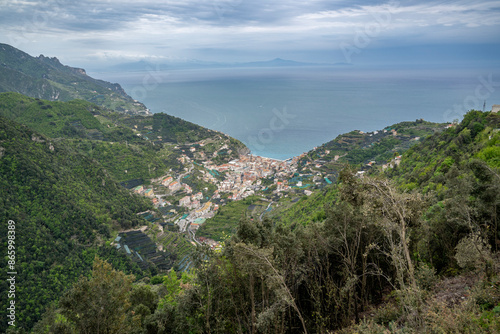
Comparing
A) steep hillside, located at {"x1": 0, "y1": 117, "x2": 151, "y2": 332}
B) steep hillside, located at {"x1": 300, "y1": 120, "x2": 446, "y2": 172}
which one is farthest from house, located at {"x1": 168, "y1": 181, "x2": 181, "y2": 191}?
steep hillside, located at {"x1": 300, "y1": 120, "x2": 446, "y2": 172}

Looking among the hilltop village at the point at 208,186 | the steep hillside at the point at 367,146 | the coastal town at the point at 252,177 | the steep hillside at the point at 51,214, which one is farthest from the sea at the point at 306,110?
the steep hillside at the point at 51,214

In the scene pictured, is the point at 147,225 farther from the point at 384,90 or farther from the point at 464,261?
the point at 384,90

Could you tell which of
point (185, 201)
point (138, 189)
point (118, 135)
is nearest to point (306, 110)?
point (118, 135)

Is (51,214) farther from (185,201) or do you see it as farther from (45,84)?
(45,84)

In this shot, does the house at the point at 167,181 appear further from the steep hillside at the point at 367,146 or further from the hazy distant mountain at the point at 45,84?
the hazy distant mountain at the point at 45,84

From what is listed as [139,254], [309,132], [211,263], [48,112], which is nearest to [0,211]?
[139,254]
